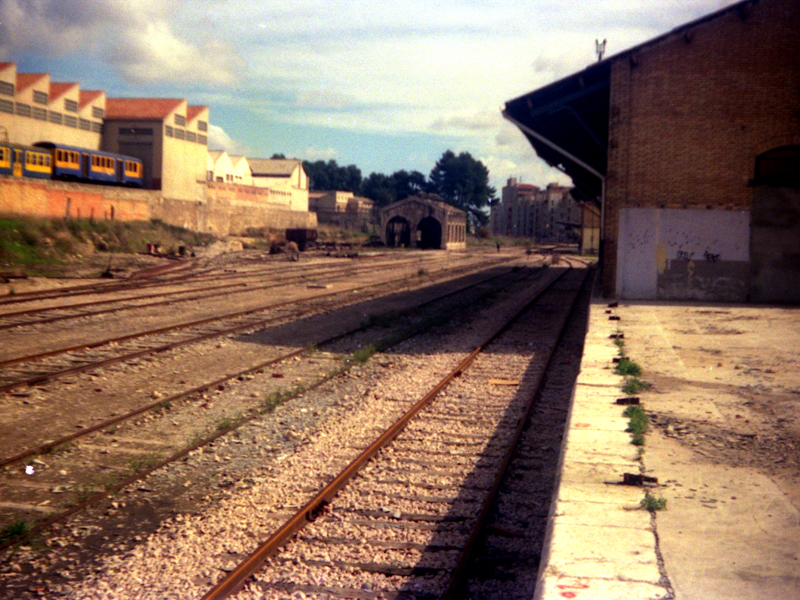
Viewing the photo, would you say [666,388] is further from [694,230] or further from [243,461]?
[694,230]

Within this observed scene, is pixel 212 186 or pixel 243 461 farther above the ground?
pixel 212 186

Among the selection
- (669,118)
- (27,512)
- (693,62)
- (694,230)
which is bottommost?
(27,512)

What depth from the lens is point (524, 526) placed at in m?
5.41

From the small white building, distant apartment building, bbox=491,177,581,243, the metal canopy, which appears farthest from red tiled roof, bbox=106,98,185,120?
distant apartment building, bbox=491,177,581,243

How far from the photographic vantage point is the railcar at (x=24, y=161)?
34.8m

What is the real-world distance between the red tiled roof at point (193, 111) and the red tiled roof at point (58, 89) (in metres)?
8.60

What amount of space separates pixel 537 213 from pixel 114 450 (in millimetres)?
130113

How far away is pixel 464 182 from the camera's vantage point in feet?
455

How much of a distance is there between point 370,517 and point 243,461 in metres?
1.82

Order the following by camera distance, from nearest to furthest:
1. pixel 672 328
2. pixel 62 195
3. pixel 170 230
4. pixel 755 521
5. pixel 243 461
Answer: pixel 755 521 < pixel 243 461 < pixel 672 328 < pixel 62 195 < pixel 170 230

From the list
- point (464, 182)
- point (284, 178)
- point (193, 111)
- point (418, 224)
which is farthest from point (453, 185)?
point (193, 111)

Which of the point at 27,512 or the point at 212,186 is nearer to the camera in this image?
the point at 27,512

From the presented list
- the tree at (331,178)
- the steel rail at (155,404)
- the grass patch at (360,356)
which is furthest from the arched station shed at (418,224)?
the tree at (331,178)

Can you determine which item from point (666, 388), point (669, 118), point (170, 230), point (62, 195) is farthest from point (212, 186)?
point (666, 388)
